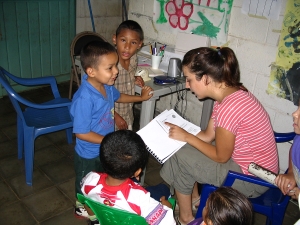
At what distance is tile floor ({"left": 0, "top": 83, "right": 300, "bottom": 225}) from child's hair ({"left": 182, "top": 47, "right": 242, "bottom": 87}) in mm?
1060

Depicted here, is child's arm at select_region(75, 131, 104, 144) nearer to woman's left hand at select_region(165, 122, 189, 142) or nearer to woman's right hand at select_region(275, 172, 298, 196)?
woman's left hand at select_region(165, 122, 189, 142)

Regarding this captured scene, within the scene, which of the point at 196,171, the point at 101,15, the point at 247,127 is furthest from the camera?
the point at 101,15

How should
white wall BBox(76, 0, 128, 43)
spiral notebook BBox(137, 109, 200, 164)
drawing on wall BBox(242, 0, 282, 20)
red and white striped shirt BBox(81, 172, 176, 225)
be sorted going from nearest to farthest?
red and white striped shirt BBox(81, 172, 176, 225)
spiral notebook BBox(137, 109, 200, 164)
drawing on wall BBox(242, 0, 282, 20)
white wall BBox(76, 0, 128, 43)

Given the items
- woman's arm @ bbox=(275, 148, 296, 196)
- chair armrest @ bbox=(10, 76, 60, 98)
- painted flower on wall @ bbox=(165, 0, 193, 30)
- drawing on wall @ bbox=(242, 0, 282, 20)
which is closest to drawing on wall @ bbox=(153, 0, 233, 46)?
painted flower on wall @ bbox=(165, 0, 193, 30)

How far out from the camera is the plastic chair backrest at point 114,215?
0.94 meters

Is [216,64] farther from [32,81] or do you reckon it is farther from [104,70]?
[32,81]

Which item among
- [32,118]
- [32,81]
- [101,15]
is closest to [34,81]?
[32,81]

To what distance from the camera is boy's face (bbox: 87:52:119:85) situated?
145 centimetres

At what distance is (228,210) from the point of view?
0.91m

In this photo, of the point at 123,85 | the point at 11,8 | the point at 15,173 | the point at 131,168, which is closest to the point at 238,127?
the point at 131,168

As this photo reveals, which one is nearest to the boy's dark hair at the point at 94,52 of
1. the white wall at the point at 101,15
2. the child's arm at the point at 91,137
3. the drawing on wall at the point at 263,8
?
the child's arm at the point at 91,137

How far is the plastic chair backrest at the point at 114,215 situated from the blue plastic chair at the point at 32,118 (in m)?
1.13

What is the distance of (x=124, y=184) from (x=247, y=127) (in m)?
0.65

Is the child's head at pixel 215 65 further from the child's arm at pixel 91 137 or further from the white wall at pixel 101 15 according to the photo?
the white wall at pixel 101 15
